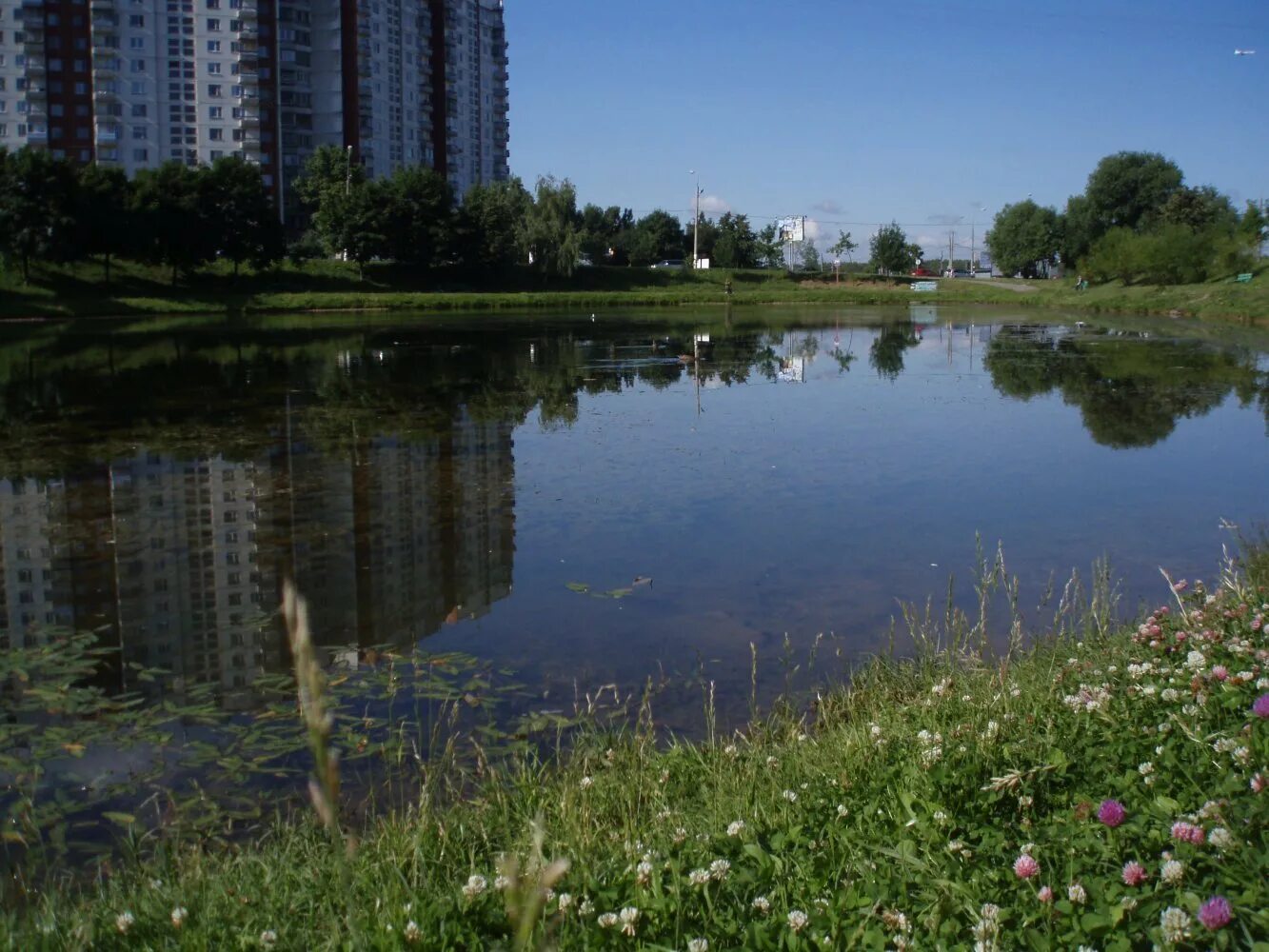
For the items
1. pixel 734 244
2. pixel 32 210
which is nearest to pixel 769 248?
pixel 734 244

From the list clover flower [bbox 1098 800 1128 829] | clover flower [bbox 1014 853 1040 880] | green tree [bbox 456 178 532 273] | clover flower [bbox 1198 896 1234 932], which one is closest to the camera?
clover flower [bbox 1198 896 1234 932]

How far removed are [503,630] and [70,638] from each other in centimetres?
317

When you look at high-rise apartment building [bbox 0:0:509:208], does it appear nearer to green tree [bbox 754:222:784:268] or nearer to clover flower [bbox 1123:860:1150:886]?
green tree [bbox 754:222:784:268]

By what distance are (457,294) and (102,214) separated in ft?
63.9

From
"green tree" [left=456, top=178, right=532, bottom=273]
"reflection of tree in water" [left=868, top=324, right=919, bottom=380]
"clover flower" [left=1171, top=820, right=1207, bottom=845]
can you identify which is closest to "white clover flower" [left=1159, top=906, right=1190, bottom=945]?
"clover flower" [left=1171, top=820, right=1207, bottom=845]

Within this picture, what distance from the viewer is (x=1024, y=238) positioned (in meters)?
120

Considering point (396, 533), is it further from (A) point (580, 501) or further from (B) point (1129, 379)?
(B) point (1129, 379)

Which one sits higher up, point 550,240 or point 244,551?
point 550,240

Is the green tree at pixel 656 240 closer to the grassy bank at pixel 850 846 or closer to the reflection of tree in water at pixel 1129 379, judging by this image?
the reflection of tree in water at pixel 1129 379

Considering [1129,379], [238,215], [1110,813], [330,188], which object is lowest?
[1110,813]

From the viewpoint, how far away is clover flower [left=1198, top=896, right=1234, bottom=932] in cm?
304

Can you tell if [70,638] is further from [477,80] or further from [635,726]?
[477,80]

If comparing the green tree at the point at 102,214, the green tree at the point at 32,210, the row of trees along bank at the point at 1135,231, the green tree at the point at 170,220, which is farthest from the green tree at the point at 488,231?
the row of trees along bank at the point at 1135,231

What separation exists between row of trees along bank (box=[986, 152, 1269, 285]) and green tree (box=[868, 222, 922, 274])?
936cm
